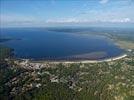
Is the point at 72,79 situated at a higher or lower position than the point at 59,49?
lower

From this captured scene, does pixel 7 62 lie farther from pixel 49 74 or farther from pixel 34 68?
pixel 49 74

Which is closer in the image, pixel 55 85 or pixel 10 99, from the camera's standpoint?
pixel 10 99

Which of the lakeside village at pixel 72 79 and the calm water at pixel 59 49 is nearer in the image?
the lakeside village at pixel 72 79

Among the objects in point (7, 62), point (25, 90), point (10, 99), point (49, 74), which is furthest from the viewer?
point (7, 62)

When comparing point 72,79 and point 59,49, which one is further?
point 59,49

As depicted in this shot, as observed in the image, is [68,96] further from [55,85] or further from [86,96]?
[55,85]

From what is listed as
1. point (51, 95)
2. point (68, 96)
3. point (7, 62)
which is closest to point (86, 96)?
point (68, 96)

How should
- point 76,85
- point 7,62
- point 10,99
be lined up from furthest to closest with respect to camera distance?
point 7,62 < point 76,85 < point 10,99

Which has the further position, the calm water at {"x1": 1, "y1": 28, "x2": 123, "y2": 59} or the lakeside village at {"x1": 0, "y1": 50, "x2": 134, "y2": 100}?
the calm water at {"x1": 1, "y1": 28, "x2": 123, "y2": 59}
